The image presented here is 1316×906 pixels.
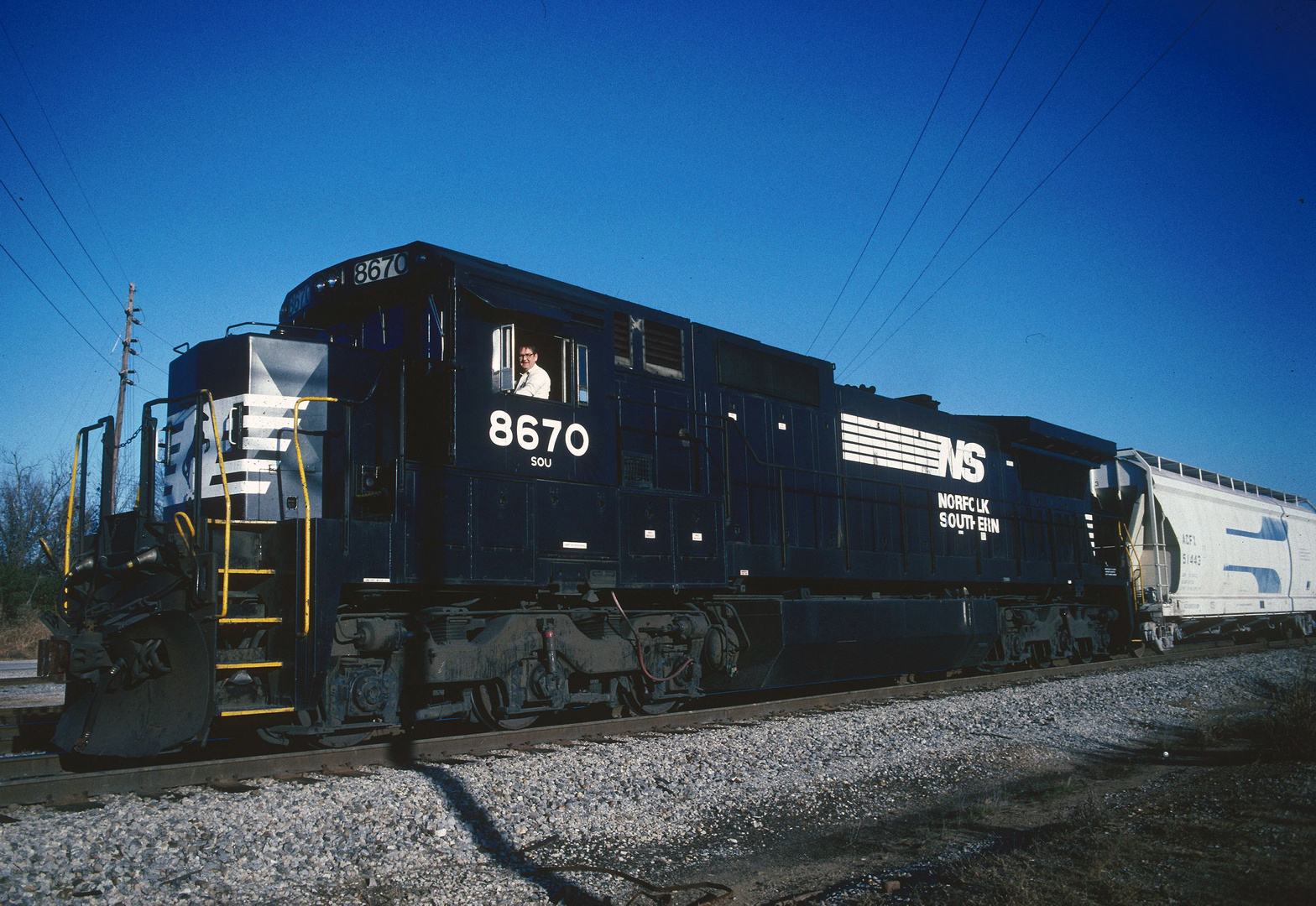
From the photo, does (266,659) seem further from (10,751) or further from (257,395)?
(10,751)

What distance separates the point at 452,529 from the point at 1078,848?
444cm

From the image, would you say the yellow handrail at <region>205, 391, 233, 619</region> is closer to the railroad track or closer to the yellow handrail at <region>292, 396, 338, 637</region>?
the yellow handrail at <region>292, 396, 338, 637</region>

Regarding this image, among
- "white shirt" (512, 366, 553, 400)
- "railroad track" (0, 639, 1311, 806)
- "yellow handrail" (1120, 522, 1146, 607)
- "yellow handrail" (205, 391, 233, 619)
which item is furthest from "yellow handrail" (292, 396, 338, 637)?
"yellow handrail" (1120, 522, 1146, 607)

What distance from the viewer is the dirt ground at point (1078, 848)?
3.66 metres

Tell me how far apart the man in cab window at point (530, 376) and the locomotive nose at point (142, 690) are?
2.93m

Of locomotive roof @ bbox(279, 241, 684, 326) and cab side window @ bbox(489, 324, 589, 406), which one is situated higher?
locomotive roof @ bbox(279, 241, 684, 326)

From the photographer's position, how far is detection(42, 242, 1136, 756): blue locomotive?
5.81 m

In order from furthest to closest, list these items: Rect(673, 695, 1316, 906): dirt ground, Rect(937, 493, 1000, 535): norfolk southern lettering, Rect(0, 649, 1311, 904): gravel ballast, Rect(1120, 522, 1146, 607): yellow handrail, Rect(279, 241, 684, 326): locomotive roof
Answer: Rect(1120, 522, 1146, 607): yellow handrail < Rect(937, 493, 1000, 535): norfolk southern lettering < Rect(279, 241, 684, 326): locomotive roof < Rect(0, 649, 1311, 904): gravel ballast < Rect(673, 695, 1316, 906): dirt ground

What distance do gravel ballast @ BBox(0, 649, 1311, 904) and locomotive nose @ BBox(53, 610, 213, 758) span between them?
45cm

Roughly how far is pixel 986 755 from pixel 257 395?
619 centimetres

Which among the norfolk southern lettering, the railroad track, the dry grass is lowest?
the dry grass

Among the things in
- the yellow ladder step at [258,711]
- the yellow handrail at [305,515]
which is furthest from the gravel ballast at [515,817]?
the yellow handrail at [305,515]

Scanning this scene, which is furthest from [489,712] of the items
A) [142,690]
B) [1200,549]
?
[1200,549]

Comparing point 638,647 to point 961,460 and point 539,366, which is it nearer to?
point 539,366
